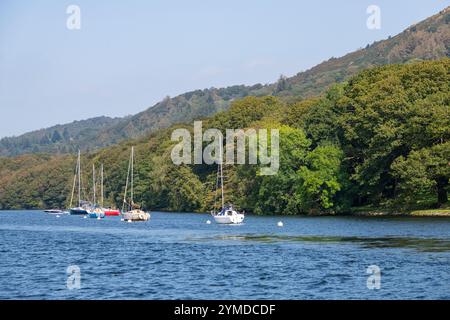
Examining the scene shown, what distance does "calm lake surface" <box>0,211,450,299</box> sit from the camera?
143 feet

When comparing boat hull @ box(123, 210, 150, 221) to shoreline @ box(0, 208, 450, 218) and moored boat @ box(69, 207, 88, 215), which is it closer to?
shoreline @ box(0, 208, 450, 218)

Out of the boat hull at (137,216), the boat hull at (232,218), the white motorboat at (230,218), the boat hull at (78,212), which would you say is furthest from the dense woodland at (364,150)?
the boat hull at (78,212)

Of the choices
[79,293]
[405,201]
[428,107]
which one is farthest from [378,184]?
[79,293]

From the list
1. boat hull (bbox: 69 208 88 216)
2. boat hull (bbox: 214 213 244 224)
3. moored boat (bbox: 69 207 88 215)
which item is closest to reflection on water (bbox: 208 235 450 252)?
boat hull (bbox: 214 213 244 224)

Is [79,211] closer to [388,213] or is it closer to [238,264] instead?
[388,213]

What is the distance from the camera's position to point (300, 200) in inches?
5221

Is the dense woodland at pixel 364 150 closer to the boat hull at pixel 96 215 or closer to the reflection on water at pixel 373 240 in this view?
the boat hull at pixel 96 215

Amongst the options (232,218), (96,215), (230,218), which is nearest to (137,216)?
(96,215)

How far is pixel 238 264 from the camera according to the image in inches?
2213

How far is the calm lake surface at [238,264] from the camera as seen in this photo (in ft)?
143
